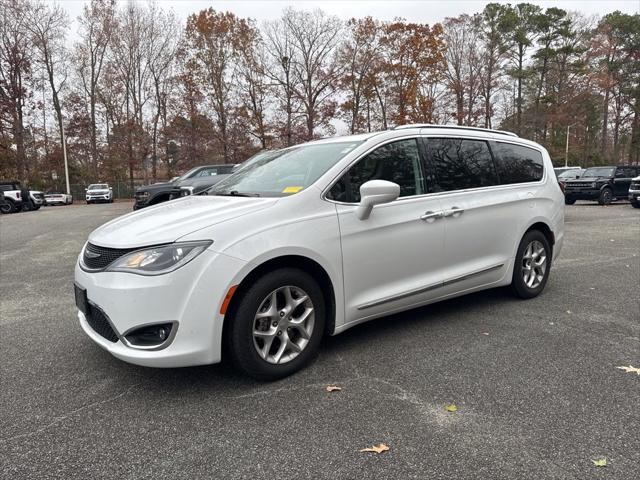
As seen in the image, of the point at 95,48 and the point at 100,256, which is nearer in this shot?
the point at 100,256

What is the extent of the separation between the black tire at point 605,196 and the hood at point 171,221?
19690 millimetres

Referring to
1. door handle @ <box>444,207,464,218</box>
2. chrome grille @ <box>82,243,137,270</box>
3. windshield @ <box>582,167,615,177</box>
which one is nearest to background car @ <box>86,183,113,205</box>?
windshield @ <box>582,167,615,177</box>

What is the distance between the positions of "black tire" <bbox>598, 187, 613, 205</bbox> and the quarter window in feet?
60.6

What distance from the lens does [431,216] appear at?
372 cm

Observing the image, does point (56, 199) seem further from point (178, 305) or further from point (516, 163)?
point (178, 305)

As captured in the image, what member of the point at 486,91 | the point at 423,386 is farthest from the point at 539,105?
the point at 423,386

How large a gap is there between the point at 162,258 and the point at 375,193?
4.84 ft

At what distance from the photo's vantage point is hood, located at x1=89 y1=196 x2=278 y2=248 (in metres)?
2.77

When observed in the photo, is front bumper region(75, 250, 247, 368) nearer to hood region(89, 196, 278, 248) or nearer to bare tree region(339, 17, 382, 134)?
hood region(89, 196, 278, 248)

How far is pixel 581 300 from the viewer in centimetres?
480

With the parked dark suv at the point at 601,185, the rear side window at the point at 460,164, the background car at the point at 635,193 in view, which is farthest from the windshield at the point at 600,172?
the rear side window at the point at 460,164

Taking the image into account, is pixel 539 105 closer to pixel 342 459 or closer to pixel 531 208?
pixel 531 208

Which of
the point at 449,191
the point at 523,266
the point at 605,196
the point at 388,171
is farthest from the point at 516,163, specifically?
the point at 605,196

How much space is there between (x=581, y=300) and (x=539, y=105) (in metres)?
41.9
